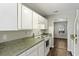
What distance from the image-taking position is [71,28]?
5.85 metres

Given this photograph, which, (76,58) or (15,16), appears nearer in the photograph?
(76,58)

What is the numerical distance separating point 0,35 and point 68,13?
4.61 meters

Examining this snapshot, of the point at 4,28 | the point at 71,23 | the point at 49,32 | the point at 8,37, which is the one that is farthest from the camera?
the point at 49,32

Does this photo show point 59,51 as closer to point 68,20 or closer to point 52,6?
point 68,20

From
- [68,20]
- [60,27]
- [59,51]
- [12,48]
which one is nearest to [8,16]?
[12,48]

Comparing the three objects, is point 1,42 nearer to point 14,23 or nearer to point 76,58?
point 14,23

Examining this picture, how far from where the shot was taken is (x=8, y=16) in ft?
6.70

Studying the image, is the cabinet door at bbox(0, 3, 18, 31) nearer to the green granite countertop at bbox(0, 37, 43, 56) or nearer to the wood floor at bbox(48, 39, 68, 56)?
the green granite countertop at bbox(0, 37, 43, 56)

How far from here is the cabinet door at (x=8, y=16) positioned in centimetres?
195

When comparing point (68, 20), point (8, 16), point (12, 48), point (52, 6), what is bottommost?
point (12, 48)

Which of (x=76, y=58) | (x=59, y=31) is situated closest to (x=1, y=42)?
(x=76, y=58)

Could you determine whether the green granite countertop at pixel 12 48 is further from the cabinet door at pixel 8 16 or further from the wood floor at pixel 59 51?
the wood floor at pixel 59 51

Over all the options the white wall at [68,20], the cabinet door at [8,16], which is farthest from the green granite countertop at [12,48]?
the white wall at [68,20]

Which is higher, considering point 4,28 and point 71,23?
point 71,23
